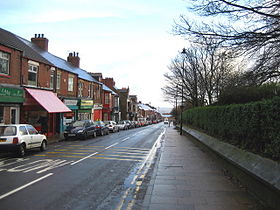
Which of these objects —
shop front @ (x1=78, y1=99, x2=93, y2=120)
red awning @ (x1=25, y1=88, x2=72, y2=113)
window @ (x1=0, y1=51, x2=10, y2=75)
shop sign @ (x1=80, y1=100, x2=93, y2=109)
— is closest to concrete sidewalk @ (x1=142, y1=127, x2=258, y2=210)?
red awning @ (x1=25, y1=88, x2=72, y2=113)

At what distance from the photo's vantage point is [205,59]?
85.8 ft

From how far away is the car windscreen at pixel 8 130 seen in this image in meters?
11.0

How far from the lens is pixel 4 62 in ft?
54.1

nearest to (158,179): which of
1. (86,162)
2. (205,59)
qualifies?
(86,162)

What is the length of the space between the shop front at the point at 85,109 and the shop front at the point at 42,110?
220 inches

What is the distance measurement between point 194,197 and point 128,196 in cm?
159

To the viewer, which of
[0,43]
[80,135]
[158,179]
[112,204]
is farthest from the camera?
[80,135]

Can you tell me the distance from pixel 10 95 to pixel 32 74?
3984mm

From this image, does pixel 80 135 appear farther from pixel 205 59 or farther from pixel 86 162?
pixel 205 59

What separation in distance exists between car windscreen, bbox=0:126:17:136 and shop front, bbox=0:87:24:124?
199 inches

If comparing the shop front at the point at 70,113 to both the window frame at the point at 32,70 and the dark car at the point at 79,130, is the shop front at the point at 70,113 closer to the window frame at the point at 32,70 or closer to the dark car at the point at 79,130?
the dark car at the point at 79,130

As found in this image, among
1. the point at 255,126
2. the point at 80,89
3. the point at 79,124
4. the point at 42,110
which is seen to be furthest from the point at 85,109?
the point at 255,126

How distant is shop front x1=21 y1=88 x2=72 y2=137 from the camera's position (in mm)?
18328

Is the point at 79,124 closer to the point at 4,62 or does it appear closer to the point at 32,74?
the point at 32,74
